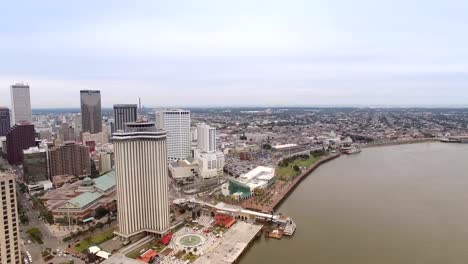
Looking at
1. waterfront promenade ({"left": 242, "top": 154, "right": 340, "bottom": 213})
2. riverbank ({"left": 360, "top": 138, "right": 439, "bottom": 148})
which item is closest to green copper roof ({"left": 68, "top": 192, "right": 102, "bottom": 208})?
waterfront promenade ({"left": 242, "top": 154, "right": 340, "bottom": 213})

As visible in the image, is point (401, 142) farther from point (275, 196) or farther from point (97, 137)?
point (97, 137)

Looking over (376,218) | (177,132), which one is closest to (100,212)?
(177,132)

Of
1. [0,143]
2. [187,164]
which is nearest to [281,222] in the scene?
[187,164]

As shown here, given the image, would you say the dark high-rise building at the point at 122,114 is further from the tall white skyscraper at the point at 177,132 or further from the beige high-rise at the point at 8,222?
the beige high-rise at the point at 8,222

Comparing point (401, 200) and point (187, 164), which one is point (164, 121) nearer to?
point (187, 164)

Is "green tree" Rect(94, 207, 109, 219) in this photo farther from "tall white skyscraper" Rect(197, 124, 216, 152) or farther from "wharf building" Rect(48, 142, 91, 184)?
"tall white skyscraper" Rect(197, 124, 216, 152)
